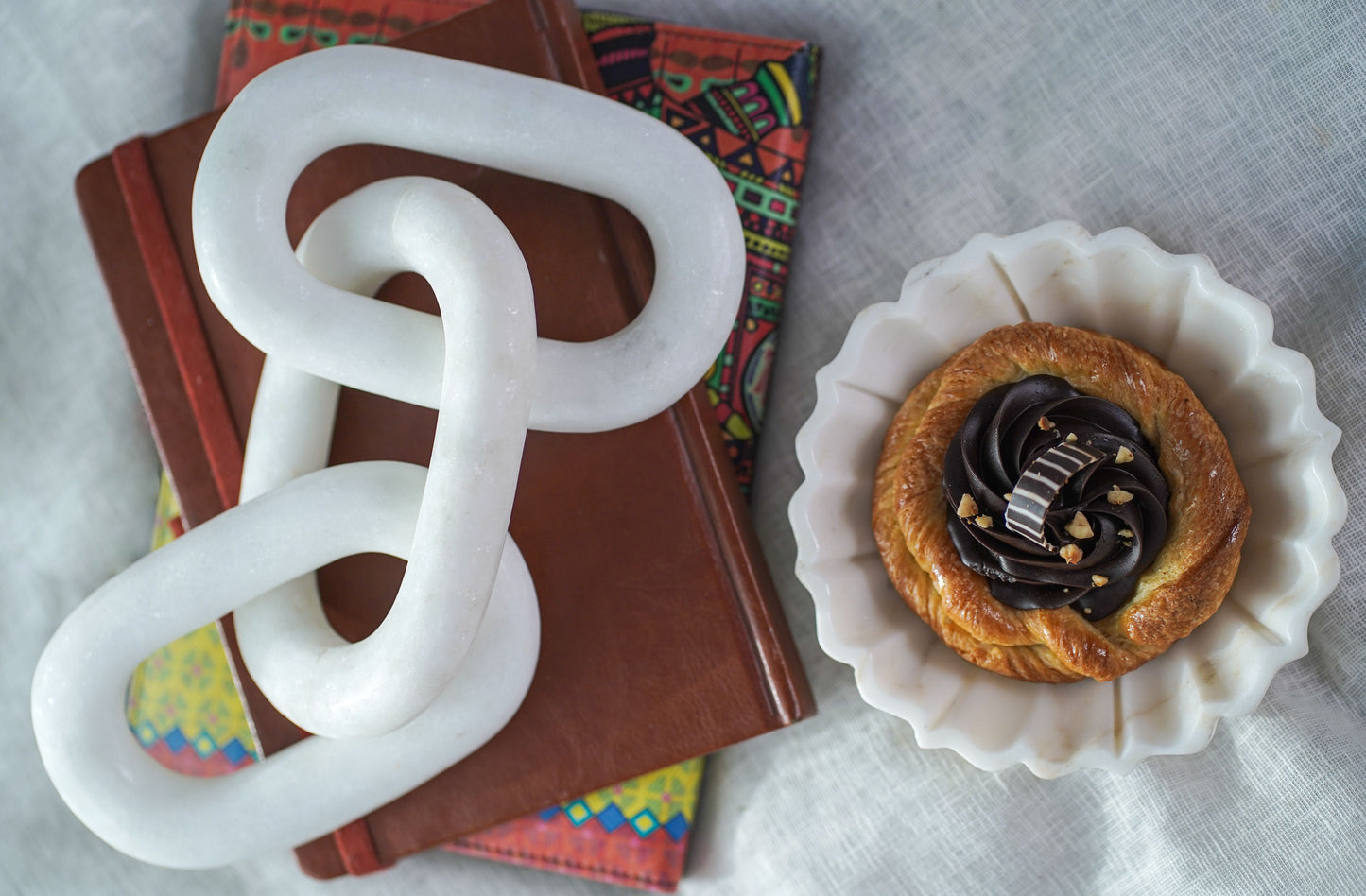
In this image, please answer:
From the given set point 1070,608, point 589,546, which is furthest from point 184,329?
point 1070,608

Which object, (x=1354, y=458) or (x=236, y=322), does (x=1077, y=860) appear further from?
(x=236, y=322)

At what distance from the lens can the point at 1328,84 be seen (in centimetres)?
→ 59

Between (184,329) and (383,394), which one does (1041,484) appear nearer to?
(383,394)

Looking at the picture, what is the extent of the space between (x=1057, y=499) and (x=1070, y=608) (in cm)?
6

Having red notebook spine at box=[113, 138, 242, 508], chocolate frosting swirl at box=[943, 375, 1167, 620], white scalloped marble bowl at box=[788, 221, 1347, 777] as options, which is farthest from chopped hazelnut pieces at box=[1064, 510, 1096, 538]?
red notebook spine at box=[113, 138, 242, 508]

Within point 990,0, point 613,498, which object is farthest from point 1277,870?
point 990,0

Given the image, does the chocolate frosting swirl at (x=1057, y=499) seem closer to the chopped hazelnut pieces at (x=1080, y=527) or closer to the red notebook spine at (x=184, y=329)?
the chopped hazelnut pieces at (x=1080, y=527)

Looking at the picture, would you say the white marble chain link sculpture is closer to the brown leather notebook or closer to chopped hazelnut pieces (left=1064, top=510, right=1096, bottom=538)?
the brown leather notebook

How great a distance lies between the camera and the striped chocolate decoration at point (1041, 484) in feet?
1.61

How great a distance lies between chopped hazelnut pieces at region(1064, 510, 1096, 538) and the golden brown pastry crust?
4 centimetres

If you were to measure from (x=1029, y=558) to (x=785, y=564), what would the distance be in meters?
0.23

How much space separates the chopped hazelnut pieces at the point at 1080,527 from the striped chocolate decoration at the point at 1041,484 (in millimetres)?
18

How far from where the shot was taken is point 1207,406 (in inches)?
22.2

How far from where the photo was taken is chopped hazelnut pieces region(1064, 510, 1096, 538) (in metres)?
0.51
